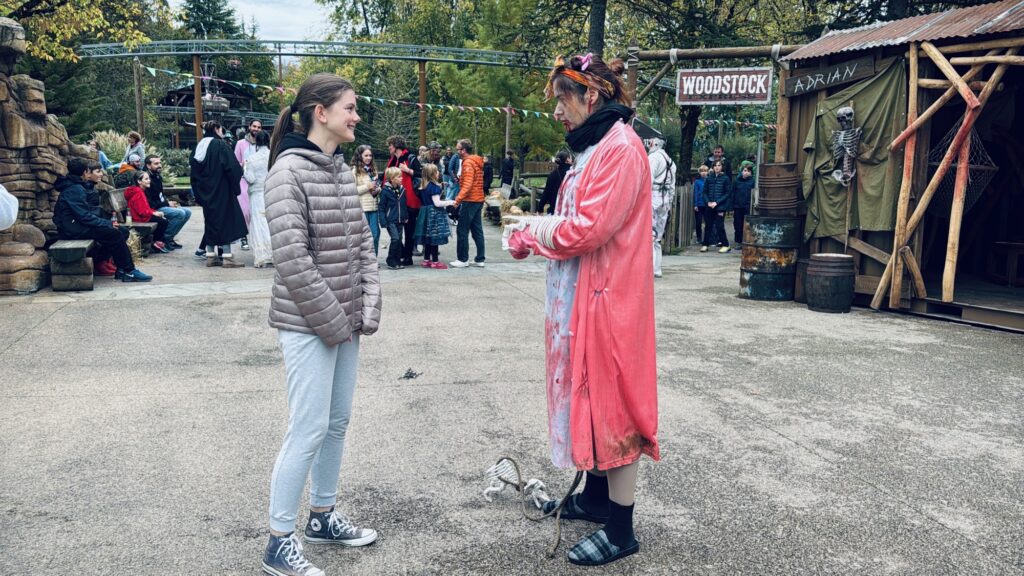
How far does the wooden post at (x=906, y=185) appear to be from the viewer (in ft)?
27.3

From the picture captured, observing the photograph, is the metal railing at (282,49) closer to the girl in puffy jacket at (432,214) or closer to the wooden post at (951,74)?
the girl in puffy jacket at (432,214)

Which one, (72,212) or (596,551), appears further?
(72,212)

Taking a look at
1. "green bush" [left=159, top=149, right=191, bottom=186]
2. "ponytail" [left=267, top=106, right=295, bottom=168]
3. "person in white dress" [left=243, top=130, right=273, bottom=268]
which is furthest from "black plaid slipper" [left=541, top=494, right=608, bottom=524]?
"green bush" [left=159, top=149, right=191, bottom=186]

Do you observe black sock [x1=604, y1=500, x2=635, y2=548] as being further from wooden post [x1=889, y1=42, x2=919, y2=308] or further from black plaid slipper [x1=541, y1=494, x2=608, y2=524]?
wooden post [x1=889, y1=42, x2=919, y2=308]

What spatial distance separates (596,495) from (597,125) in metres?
1.64

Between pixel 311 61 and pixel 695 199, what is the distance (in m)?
38.4

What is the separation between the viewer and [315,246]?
3041 mm

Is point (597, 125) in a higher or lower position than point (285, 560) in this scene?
higher

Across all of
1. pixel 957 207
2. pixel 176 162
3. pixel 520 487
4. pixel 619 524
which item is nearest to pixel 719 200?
pixel 957 207

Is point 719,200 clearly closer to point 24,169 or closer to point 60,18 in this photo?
point 24,169

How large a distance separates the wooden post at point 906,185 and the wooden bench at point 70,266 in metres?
8.74

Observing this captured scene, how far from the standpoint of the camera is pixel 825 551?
131 inches

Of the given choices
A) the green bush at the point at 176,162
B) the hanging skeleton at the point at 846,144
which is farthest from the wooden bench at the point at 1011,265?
the green bush at the point at 176,162

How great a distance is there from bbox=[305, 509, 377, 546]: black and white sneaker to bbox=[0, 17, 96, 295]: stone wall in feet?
23.3
